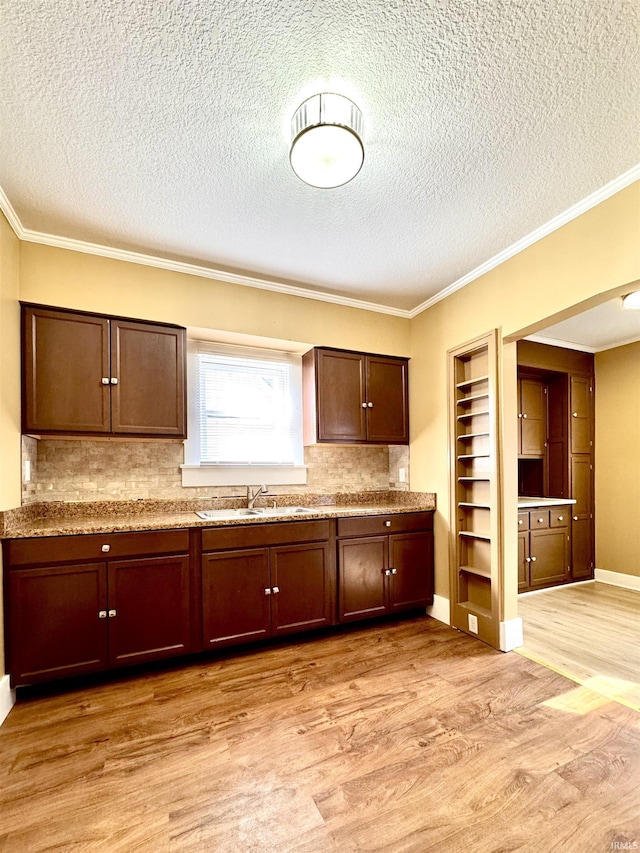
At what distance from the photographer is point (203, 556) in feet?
8.98

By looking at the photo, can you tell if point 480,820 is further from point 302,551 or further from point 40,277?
point 40,277

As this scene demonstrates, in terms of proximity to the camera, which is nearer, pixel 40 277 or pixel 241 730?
pixel 241 730

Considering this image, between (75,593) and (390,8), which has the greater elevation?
(390,8)

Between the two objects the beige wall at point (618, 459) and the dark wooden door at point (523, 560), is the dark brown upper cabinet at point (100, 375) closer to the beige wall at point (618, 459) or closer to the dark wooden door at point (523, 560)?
the dark wooden door at point (523, 560)

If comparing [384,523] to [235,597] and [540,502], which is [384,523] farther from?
[540,502]

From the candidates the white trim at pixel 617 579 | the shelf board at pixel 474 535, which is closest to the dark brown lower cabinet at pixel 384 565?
the shelf board at pixel 474 535

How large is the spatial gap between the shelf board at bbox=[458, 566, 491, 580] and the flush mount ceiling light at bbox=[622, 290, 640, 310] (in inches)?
95.5

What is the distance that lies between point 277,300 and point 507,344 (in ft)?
5.93

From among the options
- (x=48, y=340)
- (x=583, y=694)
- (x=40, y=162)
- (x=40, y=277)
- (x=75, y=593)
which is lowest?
(x=583, y=694)

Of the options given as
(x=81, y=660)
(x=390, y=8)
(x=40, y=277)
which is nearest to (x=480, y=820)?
(x=81, y=660)

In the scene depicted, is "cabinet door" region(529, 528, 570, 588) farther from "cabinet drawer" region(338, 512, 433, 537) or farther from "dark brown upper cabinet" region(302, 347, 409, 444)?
"dark brown upper cabinet" region(302, 347, 409, 444)

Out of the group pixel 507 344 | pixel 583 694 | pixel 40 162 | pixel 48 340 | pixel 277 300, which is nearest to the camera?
pixel 40 162

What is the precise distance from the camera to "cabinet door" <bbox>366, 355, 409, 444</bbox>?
146 inches

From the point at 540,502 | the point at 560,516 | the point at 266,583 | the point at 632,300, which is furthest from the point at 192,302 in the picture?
the point at 560,516
